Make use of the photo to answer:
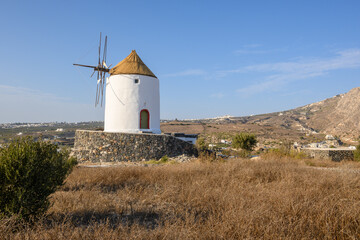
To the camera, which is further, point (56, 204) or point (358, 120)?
point (358, 120)

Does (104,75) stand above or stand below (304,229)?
above

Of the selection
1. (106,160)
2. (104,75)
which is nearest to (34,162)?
(106,160)

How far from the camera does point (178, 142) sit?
16766 mm

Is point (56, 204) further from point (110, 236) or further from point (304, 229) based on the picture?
point (304, 229)

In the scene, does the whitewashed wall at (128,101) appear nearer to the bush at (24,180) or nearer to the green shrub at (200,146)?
the green shrub at (200,146)

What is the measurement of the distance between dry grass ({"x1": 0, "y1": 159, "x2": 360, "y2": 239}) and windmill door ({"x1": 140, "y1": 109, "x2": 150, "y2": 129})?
35.9 feet

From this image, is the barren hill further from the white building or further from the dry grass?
the dry grass

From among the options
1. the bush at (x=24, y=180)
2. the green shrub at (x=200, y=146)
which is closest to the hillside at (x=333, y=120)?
the green shrub at (x=200, y=146)

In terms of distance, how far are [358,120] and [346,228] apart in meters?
74.3

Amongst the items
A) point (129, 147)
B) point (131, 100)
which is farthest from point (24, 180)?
point (131, 100)

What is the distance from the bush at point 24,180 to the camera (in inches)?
152

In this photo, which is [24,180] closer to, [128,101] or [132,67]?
[128,101]

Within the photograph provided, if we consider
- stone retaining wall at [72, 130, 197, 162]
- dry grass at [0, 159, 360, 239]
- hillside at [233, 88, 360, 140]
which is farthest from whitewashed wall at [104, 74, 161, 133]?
hillside at [233, 88, 360, 140]

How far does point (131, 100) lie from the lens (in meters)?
18.4
